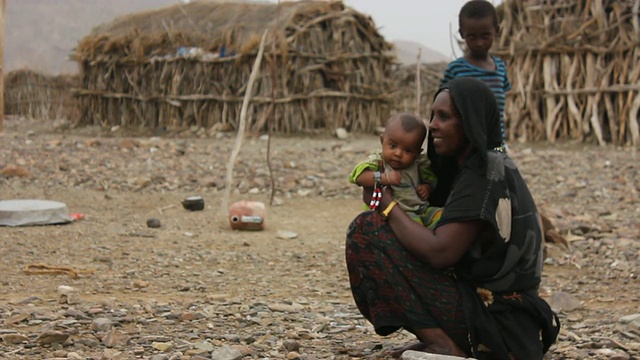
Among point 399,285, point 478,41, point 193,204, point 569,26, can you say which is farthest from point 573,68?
point 399,285

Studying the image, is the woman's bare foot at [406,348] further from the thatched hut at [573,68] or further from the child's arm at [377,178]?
the thatched hut at [573,68]

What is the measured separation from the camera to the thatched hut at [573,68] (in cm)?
1224

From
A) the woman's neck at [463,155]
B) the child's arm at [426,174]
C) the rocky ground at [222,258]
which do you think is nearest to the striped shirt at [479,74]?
the rocky ground at [222,258]

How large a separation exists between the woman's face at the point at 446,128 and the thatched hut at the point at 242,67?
11929mm

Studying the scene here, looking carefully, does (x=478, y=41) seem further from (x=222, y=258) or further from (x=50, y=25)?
(x=50, y=25)

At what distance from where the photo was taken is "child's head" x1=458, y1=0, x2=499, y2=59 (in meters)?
4.28

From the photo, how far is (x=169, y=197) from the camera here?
Answer: 8.41 meters

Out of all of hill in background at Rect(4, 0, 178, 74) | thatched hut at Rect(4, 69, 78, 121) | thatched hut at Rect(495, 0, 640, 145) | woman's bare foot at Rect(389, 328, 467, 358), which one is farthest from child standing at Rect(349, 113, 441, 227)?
hill in background at Rect(4, 0, 178, 74)

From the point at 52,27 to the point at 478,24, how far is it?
2473 inches

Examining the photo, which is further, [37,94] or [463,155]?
[37,94]

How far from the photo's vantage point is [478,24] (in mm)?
4297

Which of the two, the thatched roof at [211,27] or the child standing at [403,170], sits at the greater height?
the thatched roof at [211,27]

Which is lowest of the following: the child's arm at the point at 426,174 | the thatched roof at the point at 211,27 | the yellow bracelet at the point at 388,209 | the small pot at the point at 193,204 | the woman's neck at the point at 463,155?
the small pot at the point at 193,204

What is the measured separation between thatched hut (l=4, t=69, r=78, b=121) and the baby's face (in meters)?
22.0
